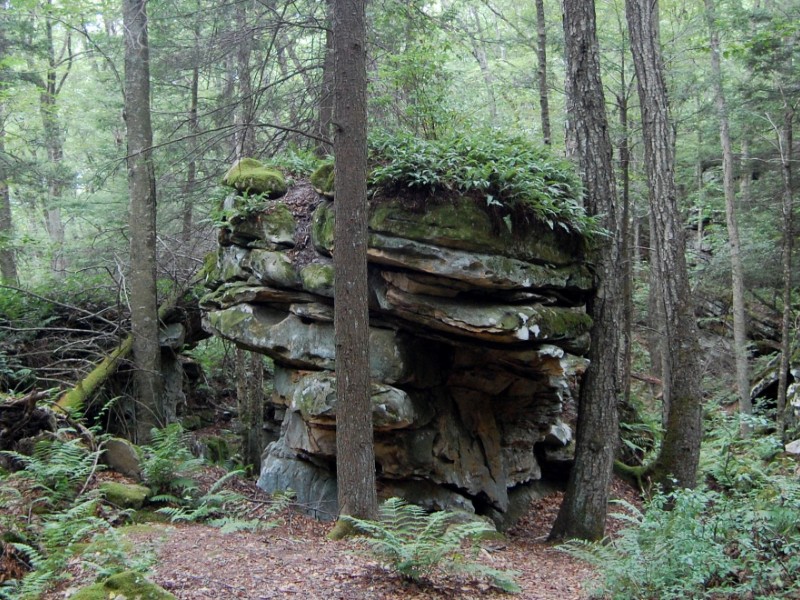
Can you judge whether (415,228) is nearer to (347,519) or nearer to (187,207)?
(347,519)

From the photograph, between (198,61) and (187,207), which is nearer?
(198,61)

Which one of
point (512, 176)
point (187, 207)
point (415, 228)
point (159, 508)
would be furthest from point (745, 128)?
point (159, 508)

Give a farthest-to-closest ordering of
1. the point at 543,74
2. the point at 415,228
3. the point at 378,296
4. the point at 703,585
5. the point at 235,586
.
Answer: the point at 543,74
the point at 378,296
the point at 415,228
the point at 235,586
the point at 703,585

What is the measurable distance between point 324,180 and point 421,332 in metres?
2.56

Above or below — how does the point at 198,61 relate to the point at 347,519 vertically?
above

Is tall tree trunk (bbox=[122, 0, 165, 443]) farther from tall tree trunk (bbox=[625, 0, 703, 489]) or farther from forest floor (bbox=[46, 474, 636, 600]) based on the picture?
tall tree trunk (bbox=[625, 0, 703, 489])

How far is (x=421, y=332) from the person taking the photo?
9.05 m

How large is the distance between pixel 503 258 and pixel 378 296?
1.77m

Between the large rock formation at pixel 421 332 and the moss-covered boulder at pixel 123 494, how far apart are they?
2.37m

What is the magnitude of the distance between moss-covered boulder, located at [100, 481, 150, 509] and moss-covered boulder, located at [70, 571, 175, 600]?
3260mm

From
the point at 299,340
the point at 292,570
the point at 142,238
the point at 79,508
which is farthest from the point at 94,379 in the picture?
the point at 292,570

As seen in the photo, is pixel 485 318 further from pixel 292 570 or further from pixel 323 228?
pixel 292 570

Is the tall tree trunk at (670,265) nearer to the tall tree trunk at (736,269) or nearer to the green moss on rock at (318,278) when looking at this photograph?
the green moss on rock at (318,278)

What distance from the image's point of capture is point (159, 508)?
8117 millimetres
